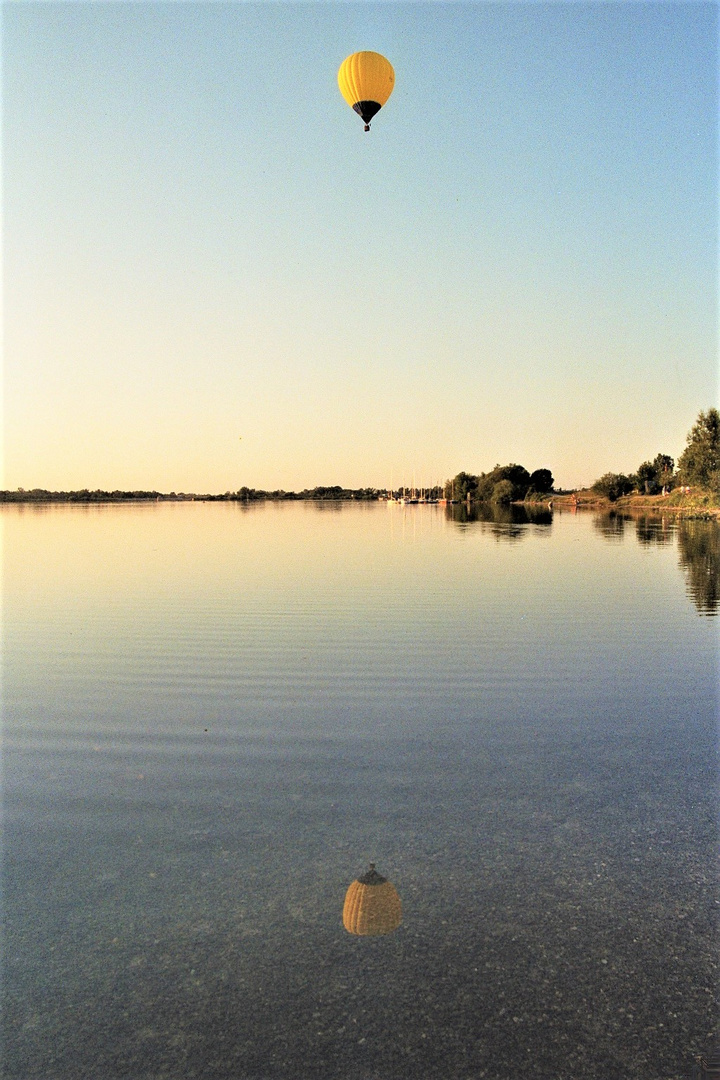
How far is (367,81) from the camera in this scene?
22.5 meters

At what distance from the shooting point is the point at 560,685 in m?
12.2

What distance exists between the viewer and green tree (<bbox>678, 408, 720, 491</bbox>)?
9806cm

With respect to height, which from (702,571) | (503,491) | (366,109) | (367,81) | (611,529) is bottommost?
(702,571)

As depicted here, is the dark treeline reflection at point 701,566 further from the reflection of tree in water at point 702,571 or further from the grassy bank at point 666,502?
the grassy bank at point 666,502

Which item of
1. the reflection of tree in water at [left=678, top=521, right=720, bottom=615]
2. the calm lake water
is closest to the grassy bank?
the reflection of tree in water at [left=678, top=521, right=720, bottom=615]

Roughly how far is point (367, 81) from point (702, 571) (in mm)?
20970

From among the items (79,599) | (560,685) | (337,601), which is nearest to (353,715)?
(560,685)

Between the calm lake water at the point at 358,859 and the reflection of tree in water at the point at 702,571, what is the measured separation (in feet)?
21.7

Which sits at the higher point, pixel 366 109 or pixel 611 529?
pixel 366 109

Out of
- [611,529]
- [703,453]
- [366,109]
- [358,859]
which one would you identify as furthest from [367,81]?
[703,453]

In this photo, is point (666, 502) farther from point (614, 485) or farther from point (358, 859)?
point (358, 859)

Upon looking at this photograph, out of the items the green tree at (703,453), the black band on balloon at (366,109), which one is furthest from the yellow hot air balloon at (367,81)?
the green tree at (703,453)

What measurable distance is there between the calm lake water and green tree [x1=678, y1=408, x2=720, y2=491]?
9170cm

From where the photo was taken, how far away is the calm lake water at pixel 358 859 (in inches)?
168
